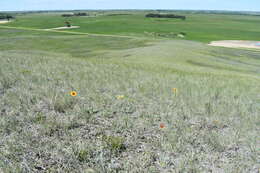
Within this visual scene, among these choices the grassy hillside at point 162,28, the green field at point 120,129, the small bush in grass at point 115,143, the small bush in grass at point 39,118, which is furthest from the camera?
the grassy hillside at point 162,28

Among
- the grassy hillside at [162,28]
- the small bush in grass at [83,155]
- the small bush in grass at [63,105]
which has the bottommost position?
the small bush in grass at [83,155]

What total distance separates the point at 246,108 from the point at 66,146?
4.29 metres

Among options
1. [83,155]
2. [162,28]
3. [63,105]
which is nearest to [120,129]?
[83,155]

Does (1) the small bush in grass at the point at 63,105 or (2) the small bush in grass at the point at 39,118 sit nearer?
(2) the small bush in grass at the point at 39,118

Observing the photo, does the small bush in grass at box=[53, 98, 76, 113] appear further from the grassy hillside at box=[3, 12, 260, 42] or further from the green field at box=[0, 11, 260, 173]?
the grassy hillside at box=[3, 12, 260, 42]

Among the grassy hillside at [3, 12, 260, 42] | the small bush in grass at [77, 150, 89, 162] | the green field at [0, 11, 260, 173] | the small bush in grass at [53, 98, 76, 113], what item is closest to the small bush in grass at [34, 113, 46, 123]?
the green field at [0, 11, 260, 173]

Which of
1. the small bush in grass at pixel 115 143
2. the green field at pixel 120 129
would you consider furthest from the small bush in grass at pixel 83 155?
the small bush in grass at pixel 115 143

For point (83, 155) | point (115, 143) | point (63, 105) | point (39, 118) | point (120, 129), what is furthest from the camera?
point (63, 105)

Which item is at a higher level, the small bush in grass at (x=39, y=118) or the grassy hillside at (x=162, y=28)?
the grassy hillside at (x=162, y=28)

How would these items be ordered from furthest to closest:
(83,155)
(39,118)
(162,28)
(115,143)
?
(162,28) → (39,118) → (115,143) → (83,155)

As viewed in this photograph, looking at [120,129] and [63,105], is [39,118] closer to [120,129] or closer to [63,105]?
[63,105]

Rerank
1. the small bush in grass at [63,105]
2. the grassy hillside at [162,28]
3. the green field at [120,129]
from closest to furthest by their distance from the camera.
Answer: the green field at [120,129] → the small bush in grass at [63,105] → the grassy hillside at [162,28]

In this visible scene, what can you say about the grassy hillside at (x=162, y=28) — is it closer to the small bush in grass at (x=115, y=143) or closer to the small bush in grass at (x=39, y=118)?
the small bush in grass at (x=39, y=118)

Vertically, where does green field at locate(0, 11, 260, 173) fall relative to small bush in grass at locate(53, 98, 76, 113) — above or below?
below
